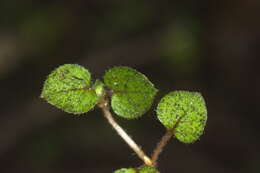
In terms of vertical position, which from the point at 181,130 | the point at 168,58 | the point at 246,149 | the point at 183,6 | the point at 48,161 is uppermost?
the point at 181,130

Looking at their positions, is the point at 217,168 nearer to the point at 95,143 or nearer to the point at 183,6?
the point at 95,143

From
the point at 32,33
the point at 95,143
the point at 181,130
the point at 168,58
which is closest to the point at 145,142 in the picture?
the point at 95,143

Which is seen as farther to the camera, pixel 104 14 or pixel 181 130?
pixel 104 14

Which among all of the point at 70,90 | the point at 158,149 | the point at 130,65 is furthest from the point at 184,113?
the point at 130,65

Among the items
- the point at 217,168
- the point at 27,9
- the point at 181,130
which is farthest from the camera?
the point at 27,9

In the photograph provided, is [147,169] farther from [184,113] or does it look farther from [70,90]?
[70,90]

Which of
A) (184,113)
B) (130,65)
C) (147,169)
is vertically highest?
A: (184,113)

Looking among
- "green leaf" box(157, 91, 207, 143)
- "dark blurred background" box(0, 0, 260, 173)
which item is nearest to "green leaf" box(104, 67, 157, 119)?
"green leaf" box(157, 91, 207, 143)
